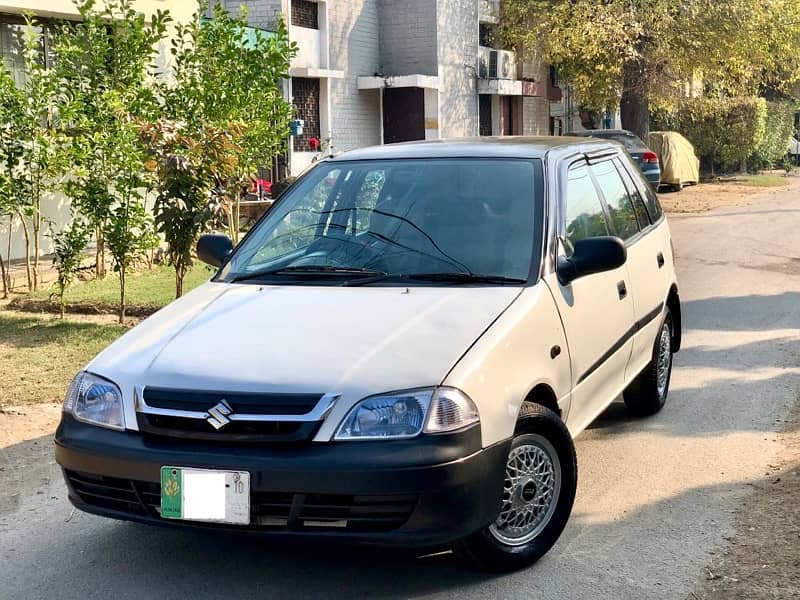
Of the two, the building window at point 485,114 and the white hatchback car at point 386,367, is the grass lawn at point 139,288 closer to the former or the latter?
the white hatchback car at point 386,367

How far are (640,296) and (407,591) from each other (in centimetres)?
264

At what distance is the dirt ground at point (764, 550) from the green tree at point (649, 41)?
22289mm

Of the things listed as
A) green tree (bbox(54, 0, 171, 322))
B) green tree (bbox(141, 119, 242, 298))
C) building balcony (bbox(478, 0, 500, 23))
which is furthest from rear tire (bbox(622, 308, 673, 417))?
building balcony (bbox(478, 0, 500, 23))

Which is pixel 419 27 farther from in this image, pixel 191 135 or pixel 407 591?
pixel 407 591

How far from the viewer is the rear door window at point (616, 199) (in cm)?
607

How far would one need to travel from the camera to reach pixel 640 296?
20.2 ft

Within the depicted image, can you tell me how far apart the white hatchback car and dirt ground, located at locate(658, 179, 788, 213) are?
1930 cm

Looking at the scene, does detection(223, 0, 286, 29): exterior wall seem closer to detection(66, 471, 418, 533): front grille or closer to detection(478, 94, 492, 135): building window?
detection(478, 94, 492, 135): building window

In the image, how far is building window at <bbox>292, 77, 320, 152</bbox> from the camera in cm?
2711

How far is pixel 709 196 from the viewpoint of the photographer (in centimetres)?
2816

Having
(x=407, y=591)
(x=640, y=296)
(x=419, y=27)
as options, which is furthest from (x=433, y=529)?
(x=419, y=27)

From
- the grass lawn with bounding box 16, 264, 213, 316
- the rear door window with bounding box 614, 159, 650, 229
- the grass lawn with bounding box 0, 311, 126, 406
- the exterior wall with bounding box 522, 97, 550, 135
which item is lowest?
the grass lawn with bounding box 0, 311, 126, 406

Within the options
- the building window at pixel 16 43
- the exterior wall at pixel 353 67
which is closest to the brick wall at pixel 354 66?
the exterior wall at pixel 353 67

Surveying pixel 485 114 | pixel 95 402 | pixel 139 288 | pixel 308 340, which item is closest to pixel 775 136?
pixel 485 114
